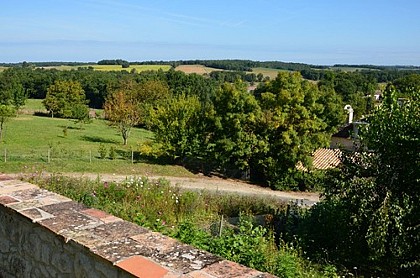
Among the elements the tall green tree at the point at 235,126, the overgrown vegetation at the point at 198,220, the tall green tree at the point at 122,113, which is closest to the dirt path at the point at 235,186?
the tall green tree at the point at 235,126

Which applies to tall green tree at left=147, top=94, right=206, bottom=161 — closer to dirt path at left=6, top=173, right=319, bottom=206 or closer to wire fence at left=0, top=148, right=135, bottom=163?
dirt path at left=6, top=173, right=319, bottom=206

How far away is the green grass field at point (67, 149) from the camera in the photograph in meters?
20.9

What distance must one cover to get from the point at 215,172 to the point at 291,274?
19605 millimetres

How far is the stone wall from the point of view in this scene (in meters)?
2.22

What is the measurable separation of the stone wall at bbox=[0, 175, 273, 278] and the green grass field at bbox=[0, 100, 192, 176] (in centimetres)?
1061

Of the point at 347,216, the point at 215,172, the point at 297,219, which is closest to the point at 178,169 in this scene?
the point at 215,172

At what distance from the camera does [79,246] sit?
255cm

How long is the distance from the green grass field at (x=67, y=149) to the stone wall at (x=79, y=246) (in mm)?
10609

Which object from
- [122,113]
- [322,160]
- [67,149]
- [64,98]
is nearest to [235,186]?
[322,160]

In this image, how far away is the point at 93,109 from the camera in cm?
6159

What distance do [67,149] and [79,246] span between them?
27869 millimetres

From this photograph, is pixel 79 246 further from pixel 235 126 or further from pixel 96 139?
pixel 96 139

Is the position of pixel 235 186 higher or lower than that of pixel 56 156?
lower

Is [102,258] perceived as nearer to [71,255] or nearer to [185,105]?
[71,255]
